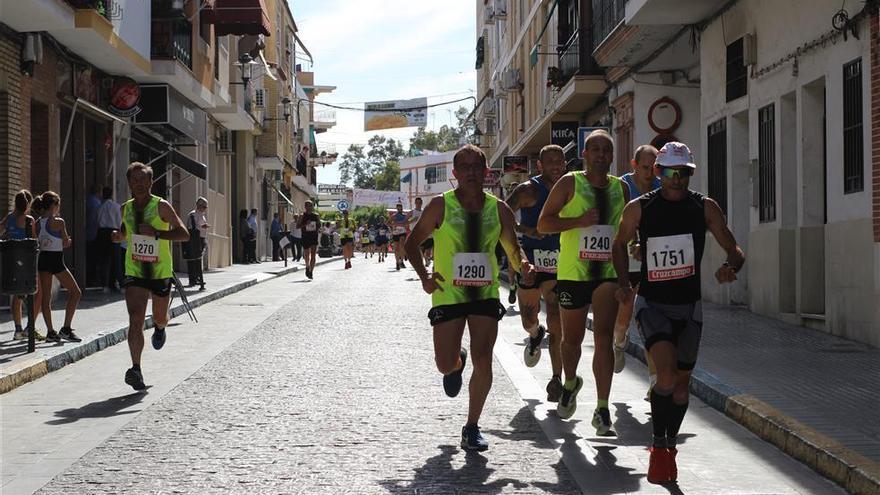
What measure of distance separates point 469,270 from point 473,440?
985mm

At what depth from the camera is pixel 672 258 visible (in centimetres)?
637

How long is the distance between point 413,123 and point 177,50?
91631 mm

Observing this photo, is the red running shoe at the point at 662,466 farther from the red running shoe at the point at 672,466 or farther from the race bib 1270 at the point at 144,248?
the race bib 1270 at the point at 144,248

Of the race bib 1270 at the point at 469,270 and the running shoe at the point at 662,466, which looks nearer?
the running shoe at the point at 662,466

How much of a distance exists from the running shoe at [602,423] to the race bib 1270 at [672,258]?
148 cm

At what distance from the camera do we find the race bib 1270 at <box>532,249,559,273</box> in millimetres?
9641

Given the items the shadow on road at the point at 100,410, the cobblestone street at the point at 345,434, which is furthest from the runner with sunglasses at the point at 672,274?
the shadow on road at the point at 100,410

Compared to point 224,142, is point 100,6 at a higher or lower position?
higher

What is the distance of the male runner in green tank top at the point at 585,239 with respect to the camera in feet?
26.0

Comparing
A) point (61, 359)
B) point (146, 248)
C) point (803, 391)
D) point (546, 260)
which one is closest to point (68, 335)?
point (61, 359)

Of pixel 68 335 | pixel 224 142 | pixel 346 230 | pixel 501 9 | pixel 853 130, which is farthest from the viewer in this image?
pixel 501 9

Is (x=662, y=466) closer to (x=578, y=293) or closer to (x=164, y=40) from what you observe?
(x=578, y=293)

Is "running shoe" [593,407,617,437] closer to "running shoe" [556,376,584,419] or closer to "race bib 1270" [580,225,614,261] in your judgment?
"running shoe" [556,376,584,419]

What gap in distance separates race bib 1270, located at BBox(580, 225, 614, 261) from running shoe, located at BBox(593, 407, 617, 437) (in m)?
0.98
